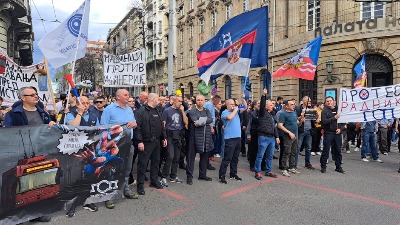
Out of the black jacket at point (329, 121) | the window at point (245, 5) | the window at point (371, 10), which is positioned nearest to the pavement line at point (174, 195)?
the black jacket at point (329, 121)

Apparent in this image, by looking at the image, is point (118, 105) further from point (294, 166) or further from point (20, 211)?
point (294, 166)

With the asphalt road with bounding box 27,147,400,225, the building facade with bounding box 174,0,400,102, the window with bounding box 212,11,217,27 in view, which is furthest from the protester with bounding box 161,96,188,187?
the window with bounding box 212,11,217,27

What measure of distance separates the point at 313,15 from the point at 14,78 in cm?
1901

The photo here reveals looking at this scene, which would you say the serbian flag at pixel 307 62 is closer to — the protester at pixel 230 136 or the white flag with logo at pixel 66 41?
the protester at pixel 230 136

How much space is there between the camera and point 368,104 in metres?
8.40

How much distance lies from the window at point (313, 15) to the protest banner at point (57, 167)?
1904cm

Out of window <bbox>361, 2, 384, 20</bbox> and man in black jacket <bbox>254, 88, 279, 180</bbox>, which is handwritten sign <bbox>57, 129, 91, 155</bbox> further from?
window <bbox>361, 2, 384, 20</bbox>

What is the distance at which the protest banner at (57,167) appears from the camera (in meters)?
4.11

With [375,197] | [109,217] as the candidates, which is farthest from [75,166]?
[375,197]

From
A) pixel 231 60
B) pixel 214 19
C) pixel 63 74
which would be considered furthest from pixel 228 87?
pixel 231 60

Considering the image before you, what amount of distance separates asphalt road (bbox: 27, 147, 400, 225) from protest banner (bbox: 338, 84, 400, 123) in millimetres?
1547

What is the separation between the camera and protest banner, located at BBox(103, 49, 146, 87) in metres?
10.8

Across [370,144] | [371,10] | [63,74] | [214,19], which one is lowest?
[370,144]

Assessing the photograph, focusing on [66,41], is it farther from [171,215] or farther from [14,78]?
[171,215]
